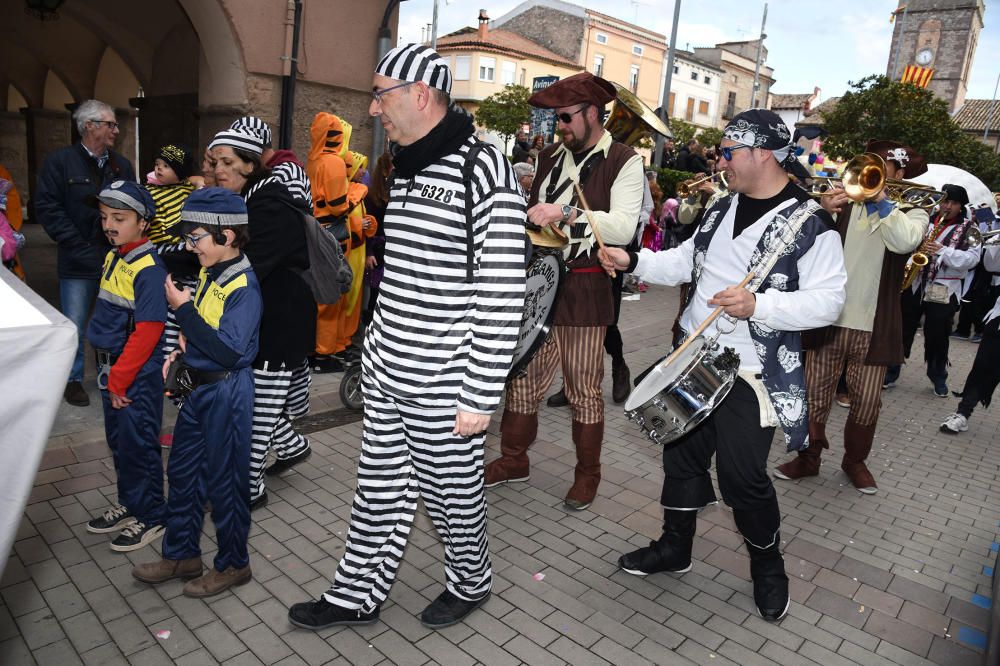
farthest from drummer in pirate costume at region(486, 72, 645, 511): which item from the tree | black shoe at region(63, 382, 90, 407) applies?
the tree

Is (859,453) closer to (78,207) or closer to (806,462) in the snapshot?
(806,462)

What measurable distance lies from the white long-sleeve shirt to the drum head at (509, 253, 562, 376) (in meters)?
0.63

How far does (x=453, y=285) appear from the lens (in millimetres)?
2691

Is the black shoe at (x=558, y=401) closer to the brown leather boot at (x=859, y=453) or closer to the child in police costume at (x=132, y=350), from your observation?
the brown leather boot at (x=859, y=453)

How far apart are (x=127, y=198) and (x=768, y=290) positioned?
288 cm

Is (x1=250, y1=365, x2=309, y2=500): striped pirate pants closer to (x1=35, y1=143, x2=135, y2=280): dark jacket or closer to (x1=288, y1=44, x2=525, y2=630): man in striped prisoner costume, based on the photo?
(x1=288, y1=44, x2=525, y2=630): man in striped prisoner costume

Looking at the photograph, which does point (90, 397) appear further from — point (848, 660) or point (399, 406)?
point (848, 660)

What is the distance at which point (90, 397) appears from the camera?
17.7 ft

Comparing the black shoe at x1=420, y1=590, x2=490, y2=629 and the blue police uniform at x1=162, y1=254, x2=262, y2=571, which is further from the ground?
the blue police uniform at x1=162, y1=254, x2=262, y2=571

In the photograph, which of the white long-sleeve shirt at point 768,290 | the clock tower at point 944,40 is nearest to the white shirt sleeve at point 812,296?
the white long-sleeve shirt at point 768,290

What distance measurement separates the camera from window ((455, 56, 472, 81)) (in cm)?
4922

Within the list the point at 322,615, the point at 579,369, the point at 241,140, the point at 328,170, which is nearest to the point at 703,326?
the point at 579,369

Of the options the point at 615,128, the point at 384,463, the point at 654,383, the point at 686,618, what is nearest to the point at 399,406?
the point at 384,463

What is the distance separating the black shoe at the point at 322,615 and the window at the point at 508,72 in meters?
49.5
